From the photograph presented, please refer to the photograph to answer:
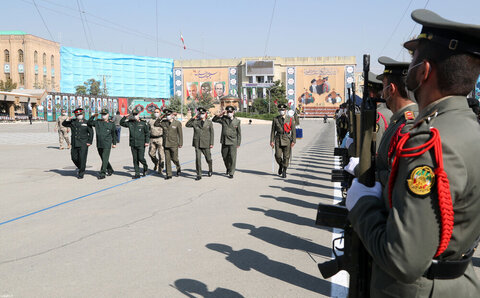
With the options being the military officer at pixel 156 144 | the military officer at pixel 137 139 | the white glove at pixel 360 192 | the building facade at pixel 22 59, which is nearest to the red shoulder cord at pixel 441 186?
the white glove at pixel 360 192

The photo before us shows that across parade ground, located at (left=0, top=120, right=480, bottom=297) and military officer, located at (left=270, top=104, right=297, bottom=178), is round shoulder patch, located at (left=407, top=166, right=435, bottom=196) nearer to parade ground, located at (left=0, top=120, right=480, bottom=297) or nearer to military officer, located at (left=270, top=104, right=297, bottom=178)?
parade ground, located at (left=0, top=120, right=480, bottom=297)

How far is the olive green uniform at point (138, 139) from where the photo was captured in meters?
13.1

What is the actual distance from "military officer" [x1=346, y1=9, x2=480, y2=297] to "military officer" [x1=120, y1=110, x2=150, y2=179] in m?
11.7

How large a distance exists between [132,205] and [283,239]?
358 centimetres

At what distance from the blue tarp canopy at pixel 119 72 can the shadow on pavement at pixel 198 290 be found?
372ft

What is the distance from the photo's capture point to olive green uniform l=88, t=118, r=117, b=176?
12963mm

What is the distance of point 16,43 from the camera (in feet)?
314

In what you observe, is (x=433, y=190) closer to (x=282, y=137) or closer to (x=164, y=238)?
(x=164, y=238)

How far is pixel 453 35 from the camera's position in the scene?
1.67 m

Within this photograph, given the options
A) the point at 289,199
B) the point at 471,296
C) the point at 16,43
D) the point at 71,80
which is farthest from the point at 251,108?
the point at 471,296

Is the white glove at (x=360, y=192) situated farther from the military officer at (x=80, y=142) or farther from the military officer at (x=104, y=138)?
the military officer at (x=80, y=142)

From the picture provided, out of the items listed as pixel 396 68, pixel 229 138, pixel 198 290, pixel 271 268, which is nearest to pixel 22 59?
pixel 229 138

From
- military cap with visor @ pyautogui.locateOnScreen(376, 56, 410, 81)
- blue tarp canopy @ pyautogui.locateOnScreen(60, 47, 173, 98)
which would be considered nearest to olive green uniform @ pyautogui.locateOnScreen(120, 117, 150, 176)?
military cap with visor @ pyautogui.locateOnScreen(376, 56, 410, 81)

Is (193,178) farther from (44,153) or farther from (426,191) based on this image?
(426,191)
